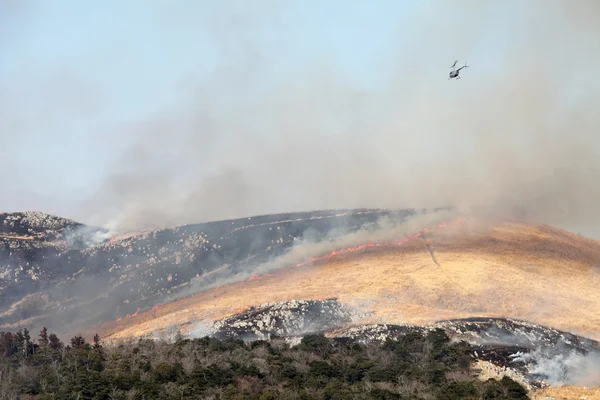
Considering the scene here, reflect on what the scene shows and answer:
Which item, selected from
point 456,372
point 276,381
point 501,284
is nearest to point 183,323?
point 276,381

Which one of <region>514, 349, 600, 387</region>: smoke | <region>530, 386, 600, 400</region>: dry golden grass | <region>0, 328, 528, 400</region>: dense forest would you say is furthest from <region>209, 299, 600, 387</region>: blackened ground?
<region>530, 386, 600, 400</region>: dry golden grass

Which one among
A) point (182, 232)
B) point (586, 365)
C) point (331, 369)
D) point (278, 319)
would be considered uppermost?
point (182, 232)

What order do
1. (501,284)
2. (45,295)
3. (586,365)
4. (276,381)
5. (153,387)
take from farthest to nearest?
(45,295) < (501,284) < (586,365) < (276,381) < (153,387)

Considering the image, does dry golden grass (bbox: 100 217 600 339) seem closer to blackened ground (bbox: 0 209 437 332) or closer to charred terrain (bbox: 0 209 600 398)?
charred terrain (bbox: 0 209 600 398)

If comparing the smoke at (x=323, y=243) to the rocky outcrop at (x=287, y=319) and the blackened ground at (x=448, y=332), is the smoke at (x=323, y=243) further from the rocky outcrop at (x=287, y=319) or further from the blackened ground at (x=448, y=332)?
the blackened ground at (x=448, y=332)

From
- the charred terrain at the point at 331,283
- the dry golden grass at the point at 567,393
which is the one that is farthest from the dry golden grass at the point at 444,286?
the dry golden grass at the point at 567,393

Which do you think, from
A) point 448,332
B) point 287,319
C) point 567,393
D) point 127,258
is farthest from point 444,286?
A: point 127,258

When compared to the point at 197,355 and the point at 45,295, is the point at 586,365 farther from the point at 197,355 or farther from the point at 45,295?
the point at 45,295

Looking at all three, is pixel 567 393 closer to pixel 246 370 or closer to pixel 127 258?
pixel 246 370
